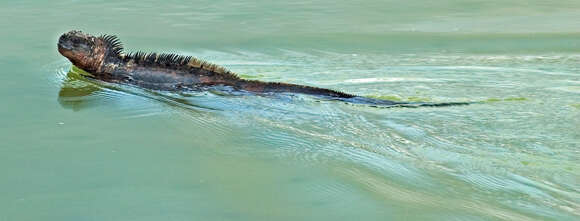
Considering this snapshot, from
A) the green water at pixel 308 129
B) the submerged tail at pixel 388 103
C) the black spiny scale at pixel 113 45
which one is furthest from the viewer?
the black spiny scale at pixel 113 45

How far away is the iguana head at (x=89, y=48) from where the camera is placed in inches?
305

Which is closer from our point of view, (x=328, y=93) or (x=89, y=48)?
(x=328, y=93)

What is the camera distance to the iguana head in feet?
25.4

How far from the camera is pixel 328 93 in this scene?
6.63 m

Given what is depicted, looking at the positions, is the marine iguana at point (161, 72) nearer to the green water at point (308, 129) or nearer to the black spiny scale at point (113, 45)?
the black spiny scale at point (113, 45)

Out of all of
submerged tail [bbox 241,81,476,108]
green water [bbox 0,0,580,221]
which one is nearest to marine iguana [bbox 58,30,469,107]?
submerged tail [bbox 241,81,476,108]

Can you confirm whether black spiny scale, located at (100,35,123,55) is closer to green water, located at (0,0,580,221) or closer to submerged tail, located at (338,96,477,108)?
green water, located at (0,0,580,221)

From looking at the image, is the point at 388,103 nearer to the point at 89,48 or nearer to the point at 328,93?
the point at 328,93

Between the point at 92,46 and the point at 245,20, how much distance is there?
9.82 ft

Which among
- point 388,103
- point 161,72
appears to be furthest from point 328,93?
point 161,72

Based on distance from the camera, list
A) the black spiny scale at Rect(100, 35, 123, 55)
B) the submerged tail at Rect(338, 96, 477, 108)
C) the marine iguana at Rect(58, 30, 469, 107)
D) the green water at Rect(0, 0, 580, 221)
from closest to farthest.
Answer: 1. the green water at Rect(0, 0, 580, 221)
2. the submerged tail at Rect(338, 96, 477, 108)
3. the marine iguana at Rect(58, 30, 469, 107)
4. the black spiny scale at Rect(100, 35, 123, 55)

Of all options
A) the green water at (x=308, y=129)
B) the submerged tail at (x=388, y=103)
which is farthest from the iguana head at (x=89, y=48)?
the submerged tail at (x=388, y=103)

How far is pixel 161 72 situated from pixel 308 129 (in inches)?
76.5

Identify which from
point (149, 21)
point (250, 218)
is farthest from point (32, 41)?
point (250, 218)
